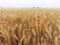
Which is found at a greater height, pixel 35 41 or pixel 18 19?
pixel 18 19

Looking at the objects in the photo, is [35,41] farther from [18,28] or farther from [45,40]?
[18,28]

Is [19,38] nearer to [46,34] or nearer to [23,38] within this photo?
[23,38]

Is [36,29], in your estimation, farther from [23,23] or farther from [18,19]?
[18,19]

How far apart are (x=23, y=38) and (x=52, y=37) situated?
0.20m

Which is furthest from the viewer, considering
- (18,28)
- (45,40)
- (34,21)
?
(34,21)

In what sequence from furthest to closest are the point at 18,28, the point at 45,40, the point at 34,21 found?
the point at 34,21, the point at 18,28, the point at 45,40

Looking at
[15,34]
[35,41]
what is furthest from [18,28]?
[35,41]

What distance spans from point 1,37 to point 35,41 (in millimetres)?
249

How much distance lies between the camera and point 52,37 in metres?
1.37

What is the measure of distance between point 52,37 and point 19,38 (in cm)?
23

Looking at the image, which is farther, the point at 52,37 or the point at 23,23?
the point at 23,23

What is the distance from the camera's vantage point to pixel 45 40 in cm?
132

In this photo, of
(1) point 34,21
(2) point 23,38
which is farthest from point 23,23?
(2) point 23,38

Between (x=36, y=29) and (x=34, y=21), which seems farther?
(x=34, y=21)
